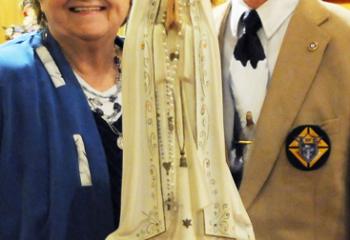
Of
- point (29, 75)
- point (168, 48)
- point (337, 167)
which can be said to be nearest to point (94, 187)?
point (29, 75)

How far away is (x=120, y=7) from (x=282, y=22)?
12.5 inches

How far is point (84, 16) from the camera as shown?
1.24 m

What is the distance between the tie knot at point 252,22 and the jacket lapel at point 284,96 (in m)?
0.07

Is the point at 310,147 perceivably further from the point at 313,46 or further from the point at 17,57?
the point at 17,57

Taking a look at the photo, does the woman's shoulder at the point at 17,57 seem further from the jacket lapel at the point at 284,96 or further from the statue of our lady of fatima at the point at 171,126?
the jacket lapel at the point at 284,96

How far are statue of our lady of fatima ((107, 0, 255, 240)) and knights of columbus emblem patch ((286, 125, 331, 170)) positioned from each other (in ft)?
0.76

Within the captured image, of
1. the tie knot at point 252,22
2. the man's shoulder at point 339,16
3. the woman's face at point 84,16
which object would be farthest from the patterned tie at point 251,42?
the woman's face at point 84,16

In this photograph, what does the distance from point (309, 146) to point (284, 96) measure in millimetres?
102

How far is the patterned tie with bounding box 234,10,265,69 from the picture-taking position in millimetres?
1229

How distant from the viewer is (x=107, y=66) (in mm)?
1350

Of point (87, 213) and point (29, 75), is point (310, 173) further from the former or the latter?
point (29, 75)

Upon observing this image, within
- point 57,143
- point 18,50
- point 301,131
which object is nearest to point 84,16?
point 18,50

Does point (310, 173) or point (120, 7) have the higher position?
point (120, 7)

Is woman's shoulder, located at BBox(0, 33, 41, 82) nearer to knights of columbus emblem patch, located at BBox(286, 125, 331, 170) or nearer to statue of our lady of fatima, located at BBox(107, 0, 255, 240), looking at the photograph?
statue of our lady of fatima, located at BBox(107, 0, 255, 240)
